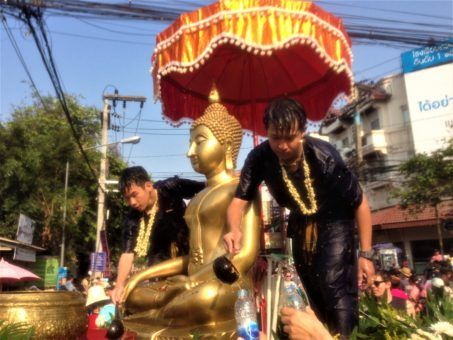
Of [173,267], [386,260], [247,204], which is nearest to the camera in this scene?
[247,204]

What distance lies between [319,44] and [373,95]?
66.5 ft

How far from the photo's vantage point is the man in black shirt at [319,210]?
208cm

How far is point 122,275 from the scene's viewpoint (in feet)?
10.3

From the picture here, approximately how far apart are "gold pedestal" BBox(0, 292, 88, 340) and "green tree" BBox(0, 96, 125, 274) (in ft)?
41.6

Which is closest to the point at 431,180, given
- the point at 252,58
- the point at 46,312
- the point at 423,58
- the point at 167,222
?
the point at 423,58

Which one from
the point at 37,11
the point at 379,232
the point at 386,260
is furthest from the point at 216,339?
the point at 379,232

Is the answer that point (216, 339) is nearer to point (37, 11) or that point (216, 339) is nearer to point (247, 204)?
point (247, 204)

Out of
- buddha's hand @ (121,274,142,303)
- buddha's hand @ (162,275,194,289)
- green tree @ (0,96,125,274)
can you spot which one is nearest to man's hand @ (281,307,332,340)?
buddha's hand @ (162,275,194,289)

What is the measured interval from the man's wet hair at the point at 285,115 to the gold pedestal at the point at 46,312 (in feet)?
5.63

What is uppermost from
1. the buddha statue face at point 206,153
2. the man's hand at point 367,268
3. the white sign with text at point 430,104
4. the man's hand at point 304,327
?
the white sign with text at point 430,104

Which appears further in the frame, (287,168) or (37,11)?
(37,11)

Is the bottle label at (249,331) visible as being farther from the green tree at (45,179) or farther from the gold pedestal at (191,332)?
the green tree at (45,179)

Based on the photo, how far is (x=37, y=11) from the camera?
6523 millimetres

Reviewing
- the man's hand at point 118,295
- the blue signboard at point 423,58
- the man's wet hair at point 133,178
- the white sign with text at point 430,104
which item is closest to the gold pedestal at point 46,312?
the man's hand at point 118,295
